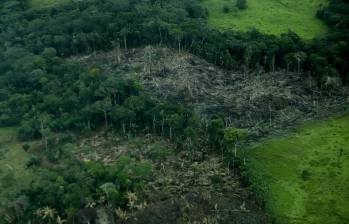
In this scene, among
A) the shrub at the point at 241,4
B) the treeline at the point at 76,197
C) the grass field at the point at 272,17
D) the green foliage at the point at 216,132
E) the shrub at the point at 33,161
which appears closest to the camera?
the treeline at the point at 76,197

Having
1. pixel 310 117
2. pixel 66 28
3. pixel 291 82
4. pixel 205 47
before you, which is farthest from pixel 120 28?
pixel 310 117

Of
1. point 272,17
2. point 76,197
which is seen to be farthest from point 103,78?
point 272,17

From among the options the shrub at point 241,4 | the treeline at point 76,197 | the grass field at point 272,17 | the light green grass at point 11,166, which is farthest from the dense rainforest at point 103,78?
the shrub at point 241,4

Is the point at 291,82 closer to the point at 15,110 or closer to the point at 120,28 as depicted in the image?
the point at 120,28

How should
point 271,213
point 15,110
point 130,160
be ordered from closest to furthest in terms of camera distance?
point 271,213 < point 130,160 < point 15,110

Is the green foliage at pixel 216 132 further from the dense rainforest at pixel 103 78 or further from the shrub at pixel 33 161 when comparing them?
the shrub at pixel 33 161

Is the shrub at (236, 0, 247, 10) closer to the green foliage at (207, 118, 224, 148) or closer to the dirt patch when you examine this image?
the dirt patch

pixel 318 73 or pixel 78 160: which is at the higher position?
pixel 318 73
